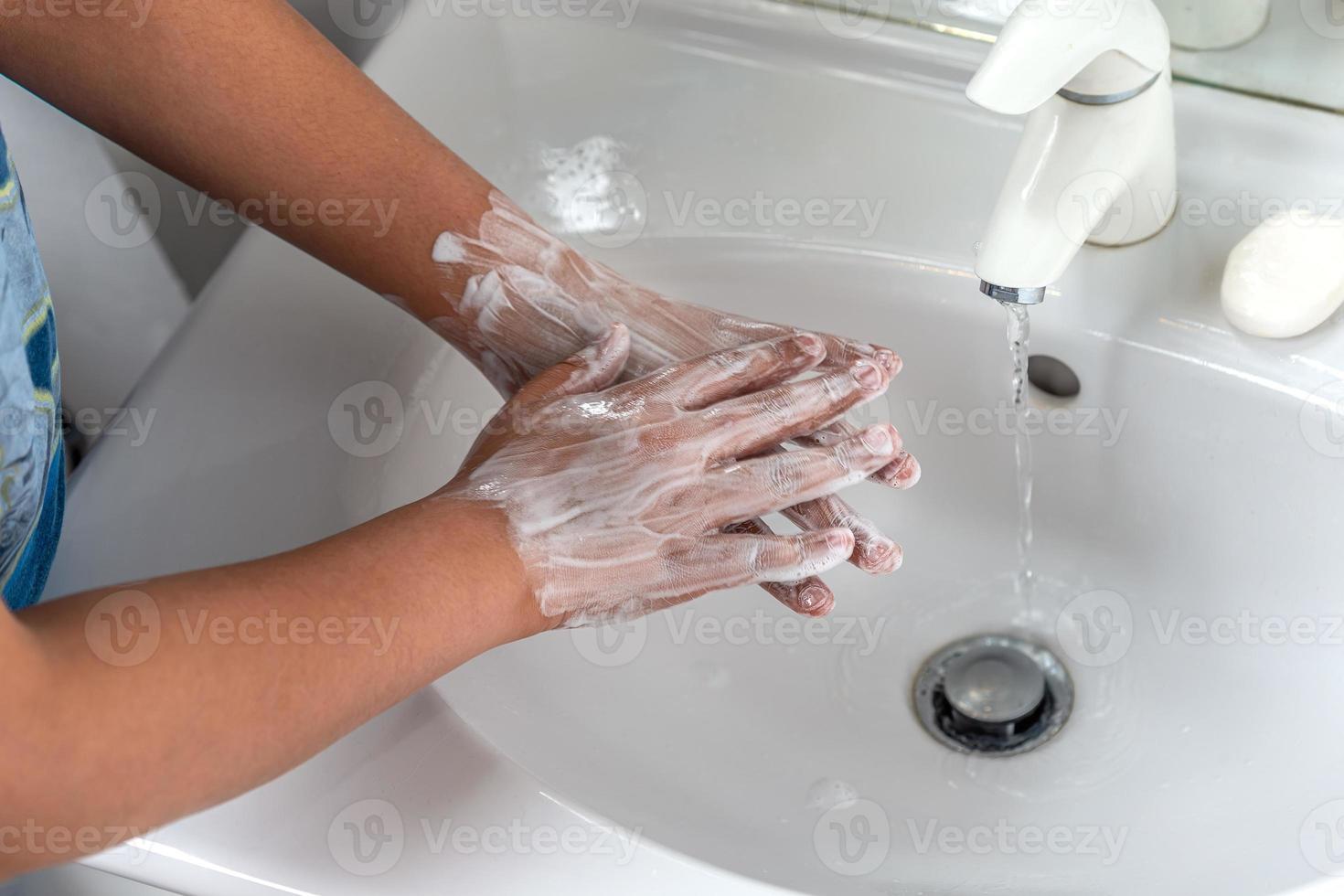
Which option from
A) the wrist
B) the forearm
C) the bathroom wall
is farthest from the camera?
the bathroom wall

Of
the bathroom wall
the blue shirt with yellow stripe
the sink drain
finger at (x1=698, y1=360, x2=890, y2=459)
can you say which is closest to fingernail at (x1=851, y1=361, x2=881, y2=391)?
finger at (x1=698, y1=360, x2=890, y2=459)

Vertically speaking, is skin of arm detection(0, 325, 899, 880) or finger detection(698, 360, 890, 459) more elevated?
finger detection(698, 360, 890, 459)

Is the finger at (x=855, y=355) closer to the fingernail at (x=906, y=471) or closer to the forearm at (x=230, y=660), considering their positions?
the fingernail at (x=906, y=471)

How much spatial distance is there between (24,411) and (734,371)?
0.31 m

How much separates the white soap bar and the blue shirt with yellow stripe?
565mm

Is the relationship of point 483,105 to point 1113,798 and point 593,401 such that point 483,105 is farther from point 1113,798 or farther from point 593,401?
point 1113,798

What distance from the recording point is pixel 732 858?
54cm

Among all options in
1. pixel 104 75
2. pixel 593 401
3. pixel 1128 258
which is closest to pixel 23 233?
pixel 104 75

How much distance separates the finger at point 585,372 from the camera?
0.59 m

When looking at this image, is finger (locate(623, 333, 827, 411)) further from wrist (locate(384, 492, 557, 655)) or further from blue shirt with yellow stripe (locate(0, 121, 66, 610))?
blue shirt with yellow stripe (locate(0, 121, 66, 610))

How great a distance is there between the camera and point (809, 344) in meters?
0.59

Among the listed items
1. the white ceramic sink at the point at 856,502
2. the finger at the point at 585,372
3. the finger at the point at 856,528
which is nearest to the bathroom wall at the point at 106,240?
the white ceramic sink at the point at 856,502

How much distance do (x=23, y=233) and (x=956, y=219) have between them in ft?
1.59

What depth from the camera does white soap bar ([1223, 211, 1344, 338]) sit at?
603 millimetres
